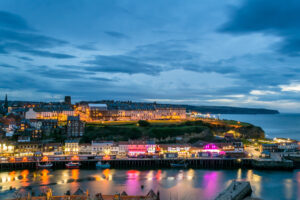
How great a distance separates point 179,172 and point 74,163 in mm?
13952

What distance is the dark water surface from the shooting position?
27.2 meters

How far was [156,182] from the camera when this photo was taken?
30.6m

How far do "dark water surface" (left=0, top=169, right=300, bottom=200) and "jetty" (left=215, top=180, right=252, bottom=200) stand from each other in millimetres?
1374

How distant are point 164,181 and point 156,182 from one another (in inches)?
42.0

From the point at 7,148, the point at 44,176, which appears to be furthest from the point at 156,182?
the point at 7,148

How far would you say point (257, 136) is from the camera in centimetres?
5941

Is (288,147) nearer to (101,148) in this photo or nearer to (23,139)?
(101,148)

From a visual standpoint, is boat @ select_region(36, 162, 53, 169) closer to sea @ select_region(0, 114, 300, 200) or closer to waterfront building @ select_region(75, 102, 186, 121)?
sea @ select_region(0, 114, 300, 200)

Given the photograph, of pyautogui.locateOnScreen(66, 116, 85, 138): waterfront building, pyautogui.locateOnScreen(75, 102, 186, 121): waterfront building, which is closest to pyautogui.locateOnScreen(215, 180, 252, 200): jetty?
pyautogui.locateOnScreen(66, 116, 85, 138): waterfront building

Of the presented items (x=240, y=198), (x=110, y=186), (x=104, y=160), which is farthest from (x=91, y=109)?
(x=240, y=198)

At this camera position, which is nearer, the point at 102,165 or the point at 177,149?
the point at 102,165

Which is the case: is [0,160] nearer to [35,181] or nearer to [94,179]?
[35,181]

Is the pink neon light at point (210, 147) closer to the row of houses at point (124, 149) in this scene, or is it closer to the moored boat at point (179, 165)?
the row of houses at point (124, 149)

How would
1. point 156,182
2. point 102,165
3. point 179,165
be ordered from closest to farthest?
point 156,182 → point 102,165 → point 179,165
